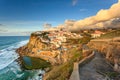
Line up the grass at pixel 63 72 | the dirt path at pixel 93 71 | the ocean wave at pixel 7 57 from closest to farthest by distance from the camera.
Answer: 1. the dirt path at pixel 93 71
2. the grass at pixel 63 72
3. the ocean wave at pixel 7 57

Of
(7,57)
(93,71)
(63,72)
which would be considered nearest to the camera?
(93,71)

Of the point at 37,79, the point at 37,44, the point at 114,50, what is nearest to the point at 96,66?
the point at 114,50

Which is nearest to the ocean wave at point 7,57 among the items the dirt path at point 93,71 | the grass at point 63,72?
the grass at point 63,72

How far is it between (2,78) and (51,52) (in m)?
26.2

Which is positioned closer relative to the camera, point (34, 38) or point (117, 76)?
point (117, 76)

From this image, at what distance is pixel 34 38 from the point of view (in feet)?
249

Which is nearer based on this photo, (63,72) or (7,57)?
(63,72)

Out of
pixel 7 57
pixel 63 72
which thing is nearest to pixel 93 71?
pixel 63 72

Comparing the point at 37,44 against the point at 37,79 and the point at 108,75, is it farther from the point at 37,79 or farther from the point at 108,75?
the point at 108,75

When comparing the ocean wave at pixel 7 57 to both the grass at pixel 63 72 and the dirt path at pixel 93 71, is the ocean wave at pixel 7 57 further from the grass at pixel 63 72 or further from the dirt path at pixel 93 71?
the dirt path at pixel 93 71

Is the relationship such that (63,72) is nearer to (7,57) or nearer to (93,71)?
(93,71)

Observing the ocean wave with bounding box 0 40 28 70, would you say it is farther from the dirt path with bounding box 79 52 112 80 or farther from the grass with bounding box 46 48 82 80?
the dirt path with bounding box 79 52 112 80

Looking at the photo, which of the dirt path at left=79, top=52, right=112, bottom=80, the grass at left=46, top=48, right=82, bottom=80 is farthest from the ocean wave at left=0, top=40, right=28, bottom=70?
the dirt path at left=79, top=52, right=112, bottom=80

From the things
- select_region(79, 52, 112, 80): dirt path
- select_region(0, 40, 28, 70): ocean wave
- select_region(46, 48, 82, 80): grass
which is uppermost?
select_region(79, 52, 112, 80): dirt path
